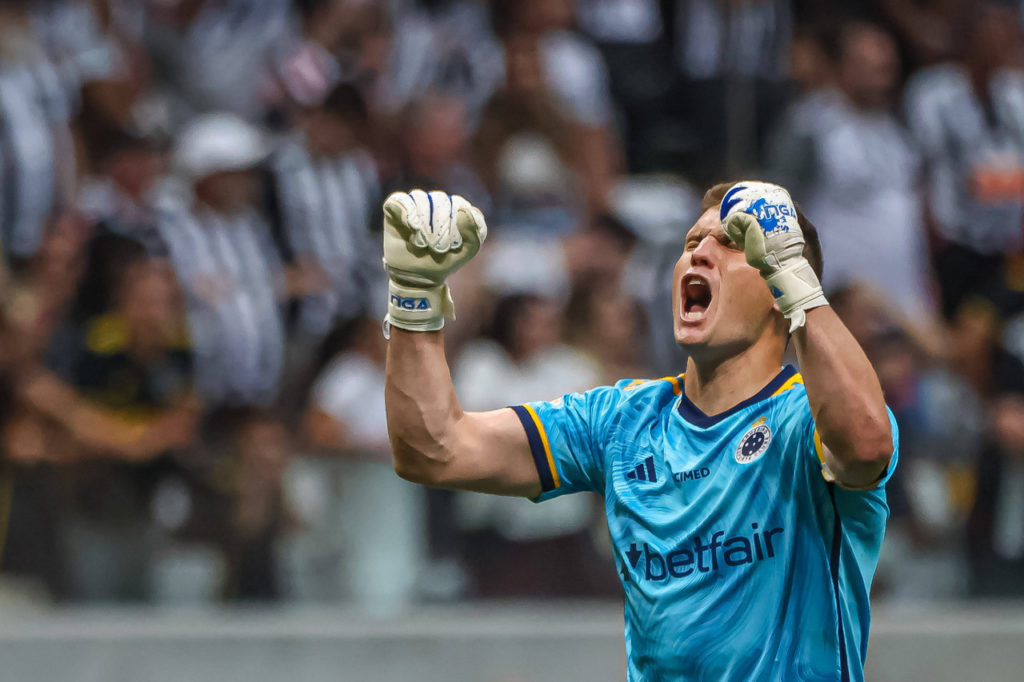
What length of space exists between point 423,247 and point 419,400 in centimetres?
38

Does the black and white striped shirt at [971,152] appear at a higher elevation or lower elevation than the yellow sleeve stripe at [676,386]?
higher

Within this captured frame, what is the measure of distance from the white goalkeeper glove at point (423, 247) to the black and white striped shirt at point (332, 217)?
455 centimetres

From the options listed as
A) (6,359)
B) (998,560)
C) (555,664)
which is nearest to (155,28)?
(6,359)

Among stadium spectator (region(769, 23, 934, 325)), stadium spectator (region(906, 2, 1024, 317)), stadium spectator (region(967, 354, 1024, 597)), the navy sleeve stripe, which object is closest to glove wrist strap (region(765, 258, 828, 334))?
the navy sleeve stripe

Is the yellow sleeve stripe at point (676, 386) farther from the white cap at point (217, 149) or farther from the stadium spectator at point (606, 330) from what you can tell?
the white cap at point (217, 149)

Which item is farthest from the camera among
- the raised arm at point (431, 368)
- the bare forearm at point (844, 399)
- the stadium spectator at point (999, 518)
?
the stadium spectator at point (999, 518)

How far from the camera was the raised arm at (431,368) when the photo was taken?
3316 mm

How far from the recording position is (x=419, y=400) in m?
3.42

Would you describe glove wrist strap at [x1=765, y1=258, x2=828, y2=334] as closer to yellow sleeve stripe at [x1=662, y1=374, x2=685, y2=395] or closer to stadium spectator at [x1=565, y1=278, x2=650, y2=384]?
yellow sleeve stripe at [x1=662, y1=374, x2=685, y2=395]

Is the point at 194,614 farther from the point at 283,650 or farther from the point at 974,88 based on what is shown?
the point at 974,88

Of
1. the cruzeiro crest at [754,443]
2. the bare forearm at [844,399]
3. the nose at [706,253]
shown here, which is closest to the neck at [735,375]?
the cruzeiro crest at [754,443]

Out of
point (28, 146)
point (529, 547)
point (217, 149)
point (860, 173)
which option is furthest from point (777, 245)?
point (28, 146)

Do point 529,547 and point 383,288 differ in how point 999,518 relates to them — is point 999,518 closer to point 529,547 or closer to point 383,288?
point 529,547

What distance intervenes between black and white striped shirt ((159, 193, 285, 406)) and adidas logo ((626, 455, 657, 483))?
4.04m
